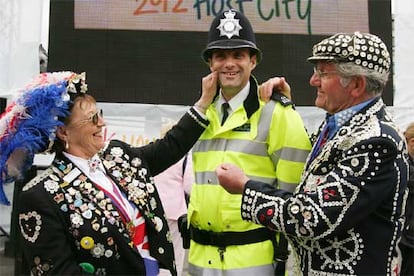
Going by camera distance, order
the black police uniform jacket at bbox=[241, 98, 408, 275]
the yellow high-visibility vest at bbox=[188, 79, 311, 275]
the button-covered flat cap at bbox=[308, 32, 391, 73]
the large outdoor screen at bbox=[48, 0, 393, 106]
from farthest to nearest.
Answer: the large outdoor screen at bbox=[48, 0, 393, 106], the yellow high-visibility vest at bbox=[188, 79, 311, 275], the button-covered flat cap at bbox=[308, 32, 391, 73], the black police uniform jacket at bbox=[241, 98, 408, 275]

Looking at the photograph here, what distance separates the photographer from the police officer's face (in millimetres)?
2369

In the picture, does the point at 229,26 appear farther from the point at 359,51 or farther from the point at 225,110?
the point at 359,51

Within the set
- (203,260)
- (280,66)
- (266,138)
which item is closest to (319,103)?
(266,138)

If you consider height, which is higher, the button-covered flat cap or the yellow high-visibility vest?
the button-covered flat cap

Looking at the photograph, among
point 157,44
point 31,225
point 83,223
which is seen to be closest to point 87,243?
point 83,223

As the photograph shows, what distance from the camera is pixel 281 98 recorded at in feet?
7.75

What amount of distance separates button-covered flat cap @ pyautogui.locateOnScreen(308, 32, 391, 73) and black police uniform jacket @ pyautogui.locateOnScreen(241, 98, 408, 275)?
133 mm

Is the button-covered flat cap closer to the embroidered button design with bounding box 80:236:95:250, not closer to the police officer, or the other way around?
the police officer

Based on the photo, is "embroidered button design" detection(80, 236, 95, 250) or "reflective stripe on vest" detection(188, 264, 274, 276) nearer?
"embroidered button design" detection(80, 236, 95, 250)

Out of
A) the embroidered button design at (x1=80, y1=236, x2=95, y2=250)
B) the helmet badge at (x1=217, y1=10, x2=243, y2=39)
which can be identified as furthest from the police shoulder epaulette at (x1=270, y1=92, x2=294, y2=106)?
the embroidered button design at (x1=80, y1=236, x2=95, y2=250)

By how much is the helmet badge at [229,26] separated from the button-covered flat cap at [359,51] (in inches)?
22.1

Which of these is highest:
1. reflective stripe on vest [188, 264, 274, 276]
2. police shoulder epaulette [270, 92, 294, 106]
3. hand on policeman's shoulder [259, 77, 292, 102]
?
hand on policeman's shoulder [259, 77, 292, 102]

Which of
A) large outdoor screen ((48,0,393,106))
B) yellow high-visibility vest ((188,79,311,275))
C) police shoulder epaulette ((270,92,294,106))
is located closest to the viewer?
yellow high-visibility vest ((188,79,311,275))

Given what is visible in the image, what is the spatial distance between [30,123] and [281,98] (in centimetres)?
101
